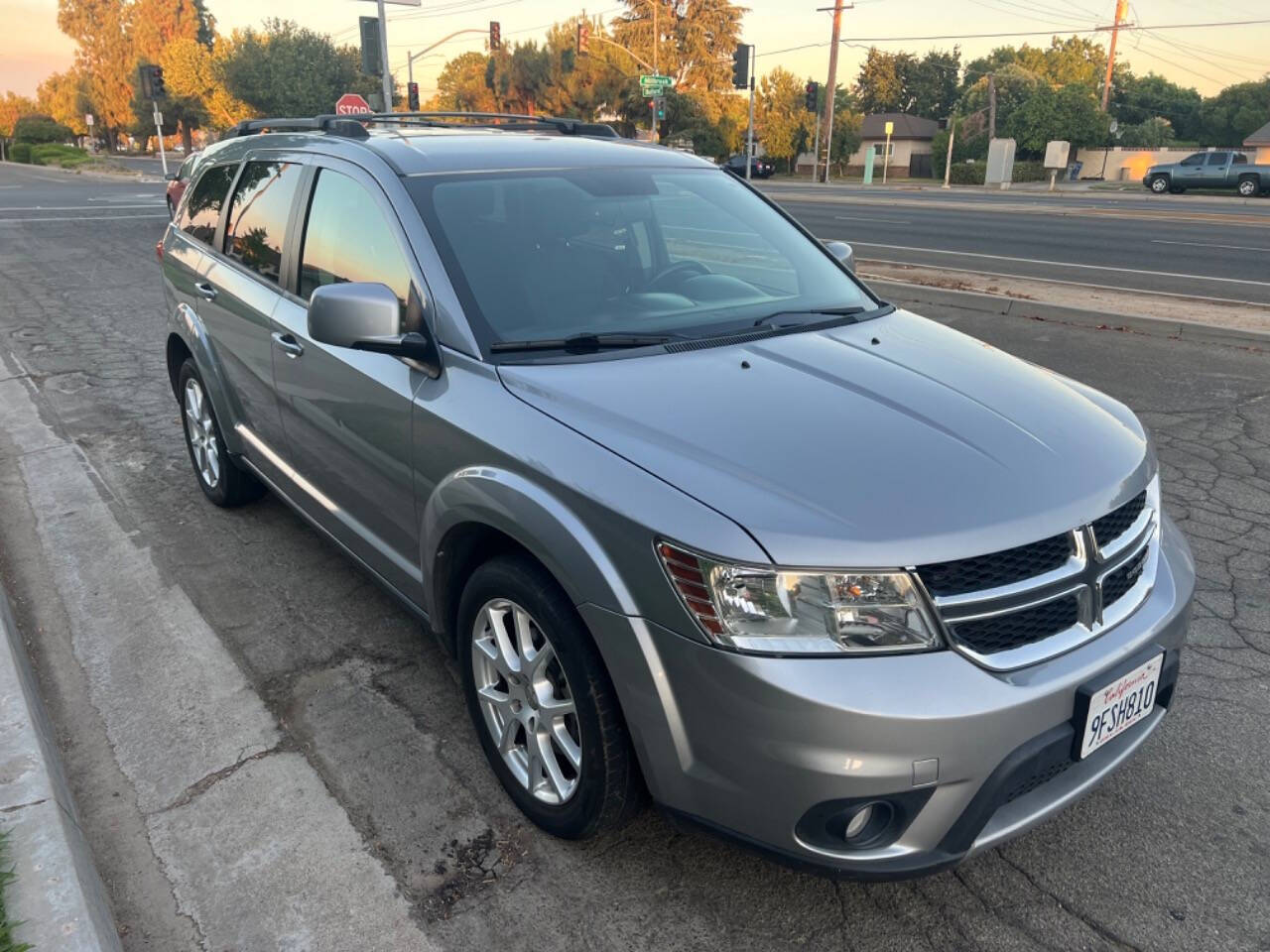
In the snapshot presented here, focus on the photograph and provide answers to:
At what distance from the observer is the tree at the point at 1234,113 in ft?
244

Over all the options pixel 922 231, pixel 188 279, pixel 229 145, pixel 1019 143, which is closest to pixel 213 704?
pixel 188 279

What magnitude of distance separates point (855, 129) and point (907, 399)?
65854mm

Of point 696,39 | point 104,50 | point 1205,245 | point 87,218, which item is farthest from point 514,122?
point 104,50

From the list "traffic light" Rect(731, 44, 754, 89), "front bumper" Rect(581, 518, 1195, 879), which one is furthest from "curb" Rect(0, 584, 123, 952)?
"traffic light" Rect(731, 44, 754, 89)

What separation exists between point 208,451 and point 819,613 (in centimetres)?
391

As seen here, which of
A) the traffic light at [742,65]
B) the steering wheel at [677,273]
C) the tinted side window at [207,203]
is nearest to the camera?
the steering wheel at [677,273]

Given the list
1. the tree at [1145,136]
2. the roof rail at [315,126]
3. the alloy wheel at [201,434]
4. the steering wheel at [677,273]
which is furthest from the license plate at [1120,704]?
the tree at [1145,136]

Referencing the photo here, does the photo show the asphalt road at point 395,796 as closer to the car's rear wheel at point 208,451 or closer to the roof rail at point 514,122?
the car's rear wheel at point 208,451

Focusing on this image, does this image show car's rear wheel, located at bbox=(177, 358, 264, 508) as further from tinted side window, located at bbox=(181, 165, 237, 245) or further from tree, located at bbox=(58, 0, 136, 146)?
tree, located at bbox=(58, 0, 136, 146)

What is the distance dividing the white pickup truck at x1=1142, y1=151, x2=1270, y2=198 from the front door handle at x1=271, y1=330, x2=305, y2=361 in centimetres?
3695

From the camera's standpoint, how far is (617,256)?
332cm

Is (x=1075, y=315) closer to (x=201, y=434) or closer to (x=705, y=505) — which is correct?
(x=201, y=434)

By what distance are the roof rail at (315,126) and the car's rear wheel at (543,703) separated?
1.97 m

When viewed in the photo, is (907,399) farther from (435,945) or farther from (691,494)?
(435,945)
